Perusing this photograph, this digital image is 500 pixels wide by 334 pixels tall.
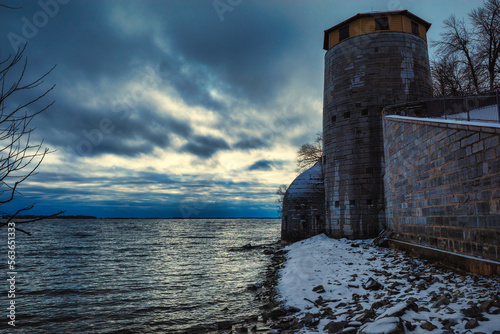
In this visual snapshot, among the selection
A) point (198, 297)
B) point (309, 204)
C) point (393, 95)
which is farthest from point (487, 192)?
point (309, 204)

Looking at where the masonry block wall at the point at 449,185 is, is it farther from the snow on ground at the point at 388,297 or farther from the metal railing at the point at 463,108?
the metal railing at the point at 463,108

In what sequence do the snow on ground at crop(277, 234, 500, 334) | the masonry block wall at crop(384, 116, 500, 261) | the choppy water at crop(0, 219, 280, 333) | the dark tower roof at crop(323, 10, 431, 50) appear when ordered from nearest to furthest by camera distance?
the snow on ground at crop(277, 234, 500, 334) → the masonry block wall at crop(384, 116, 500, 261) → the choppy water at crop(0, 219, 280, 333) → the dark tower roof at crop(323, 10, 431, 50)

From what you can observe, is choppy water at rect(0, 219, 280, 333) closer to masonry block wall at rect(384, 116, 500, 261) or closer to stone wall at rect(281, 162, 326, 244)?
stone wall at rect(281, 162, 326, 244)

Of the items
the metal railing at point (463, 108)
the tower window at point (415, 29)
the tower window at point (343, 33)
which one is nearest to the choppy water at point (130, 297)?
the metal railing at point (463, 108)

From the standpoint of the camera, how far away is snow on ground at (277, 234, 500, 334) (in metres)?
4.68

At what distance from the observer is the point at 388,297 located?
676cm

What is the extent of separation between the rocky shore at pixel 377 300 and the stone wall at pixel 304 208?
8.51m

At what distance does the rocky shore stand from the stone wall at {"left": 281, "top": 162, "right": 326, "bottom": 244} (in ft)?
27.9

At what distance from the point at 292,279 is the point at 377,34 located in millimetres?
16588

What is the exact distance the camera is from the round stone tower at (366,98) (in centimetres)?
1836

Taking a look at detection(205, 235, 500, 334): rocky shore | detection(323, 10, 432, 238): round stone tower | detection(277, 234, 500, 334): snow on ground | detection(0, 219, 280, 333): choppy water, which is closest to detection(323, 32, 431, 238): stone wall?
detection(323, 10, 432, 238): round stone tower

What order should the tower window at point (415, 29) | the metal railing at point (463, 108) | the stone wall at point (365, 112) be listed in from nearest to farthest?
1. the metal railing at point (463, 108)
2. the stone wall at point (365, 112)
3. the tower window at point (415, 29)

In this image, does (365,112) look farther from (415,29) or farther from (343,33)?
(415,29)

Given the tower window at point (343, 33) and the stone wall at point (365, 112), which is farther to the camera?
the tower window at point (343, 33)
